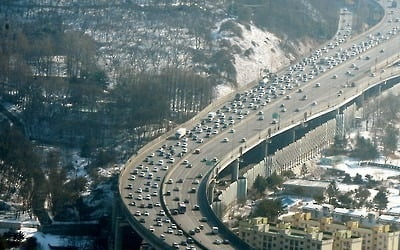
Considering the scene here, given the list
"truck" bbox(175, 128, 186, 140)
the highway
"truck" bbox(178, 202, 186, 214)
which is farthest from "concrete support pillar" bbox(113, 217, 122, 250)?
"truck" bbox(175, 128, 186, 140)

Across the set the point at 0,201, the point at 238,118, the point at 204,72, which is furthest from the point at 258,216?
the point at 204,72

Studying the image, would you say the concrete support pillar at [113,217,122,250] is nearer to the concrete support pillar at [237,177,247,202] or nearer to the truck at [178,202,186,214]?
the truck at [178,202,186,214]

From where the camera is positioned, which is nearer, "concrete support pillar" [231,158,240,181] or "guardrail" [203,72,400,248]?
"guardrail" [203,72,400,248]

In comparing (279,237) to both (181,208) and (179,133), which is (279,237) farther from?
(179,133)

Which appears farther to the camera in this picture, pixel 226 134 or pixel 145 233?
pixel 226 134

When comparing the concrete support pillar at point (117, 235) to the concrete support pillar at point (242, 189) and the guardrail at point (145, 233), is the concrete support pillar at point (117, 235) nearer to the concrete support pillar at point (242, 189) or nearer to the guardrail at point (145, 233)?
the guardrail at point (145, 233)

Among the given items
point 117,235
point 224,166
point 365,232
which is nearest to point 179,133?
point 224,166
